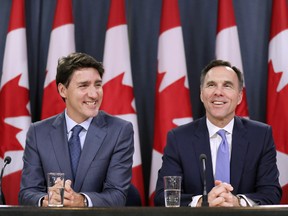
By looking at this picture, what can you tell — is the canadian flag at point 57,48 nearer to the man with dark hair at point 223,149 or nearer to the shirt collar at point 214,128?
the man with dark hair at point 223,149

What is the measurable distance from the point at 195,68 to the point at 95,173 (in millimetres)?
1818

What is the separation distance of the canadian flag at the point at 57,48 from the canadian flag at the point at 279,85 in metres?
1.60

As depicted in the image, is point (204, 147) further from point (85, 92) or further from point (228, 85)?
point (85, 92)

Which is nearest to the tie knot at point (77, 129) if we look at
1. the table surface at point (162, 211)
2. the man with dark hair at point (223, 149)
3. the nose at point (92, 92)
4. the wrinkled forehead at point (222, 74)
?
the nose at point (92, 92)

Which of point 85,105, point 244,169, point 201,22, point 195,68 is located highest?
point 201,22

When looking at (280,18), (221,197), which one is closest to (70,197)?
(221,197)

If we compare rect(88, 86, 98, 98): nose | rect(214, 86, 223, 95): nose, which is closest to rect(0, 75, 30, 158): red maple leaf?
rect(88, 86, 98, 98): nose

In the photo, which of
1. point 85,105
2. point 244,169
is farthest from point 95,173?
point 244,169

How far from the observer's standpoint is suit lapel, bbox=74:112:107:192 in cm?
358

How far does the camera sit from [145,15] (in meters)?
5.16

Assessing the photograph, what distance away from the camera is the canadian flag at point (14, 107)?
4605 mm

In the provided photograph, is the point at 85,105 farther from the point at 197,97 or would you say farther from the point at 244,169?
the point at 197,97

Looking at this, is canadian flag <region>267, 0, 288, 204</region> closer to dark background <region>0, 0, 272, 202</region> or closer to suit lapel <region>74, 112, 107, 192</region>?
dark background <region>0, 0, 272, 202</region>

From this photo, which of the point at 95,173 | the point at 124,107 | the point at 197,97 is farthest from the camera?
the point at 197,97
